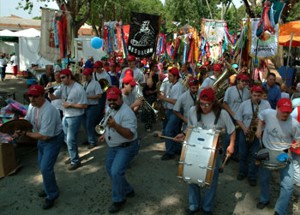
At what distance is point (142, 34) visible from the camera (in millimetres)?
8547

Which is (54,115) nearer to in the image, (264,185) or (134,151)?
(134,151)

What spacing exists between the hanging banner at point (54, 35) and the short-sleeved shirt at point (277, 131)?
5.09 metres

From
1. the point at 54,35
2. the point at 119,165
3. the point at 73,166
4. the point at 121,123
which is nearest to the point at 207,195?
the point at 119,165

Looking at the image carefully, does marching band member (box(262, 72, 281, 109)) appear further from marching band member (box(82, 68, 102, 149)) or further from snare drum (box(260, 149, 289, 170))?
marching band member (box(82, 68, 102, 149))

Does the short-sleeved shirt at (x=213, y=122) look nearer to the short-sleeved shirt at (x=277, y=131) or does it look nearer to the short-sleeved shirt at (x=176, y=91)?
the short-sleeved shirt at (x=277, y=131)

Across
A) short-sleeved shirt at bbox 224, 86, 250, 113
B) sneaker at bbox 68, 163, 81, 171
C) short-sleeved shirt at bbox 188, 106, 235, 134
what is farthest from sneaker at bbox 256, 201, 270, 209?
sneaker at bbox 68, 163, 81, 171

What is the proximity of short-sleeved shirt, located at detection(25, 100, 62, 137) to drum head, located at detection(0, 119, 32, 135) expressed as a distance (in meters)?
0.09

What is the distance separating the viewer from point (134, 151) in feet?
15.1

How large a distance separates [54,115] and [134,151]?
4.30ft

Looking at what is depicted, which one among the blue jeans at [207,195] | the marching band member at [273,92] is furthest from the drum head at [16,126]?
the marching band member at [273,92]

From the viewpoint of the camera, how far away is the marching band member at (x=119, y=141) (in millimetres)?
4344

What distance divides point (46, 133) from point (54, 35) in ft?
12.1

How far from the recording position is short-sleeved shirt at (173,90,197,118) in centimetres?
593

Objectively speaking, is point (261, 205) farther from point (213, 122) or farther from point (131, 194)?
point (131, 194)
